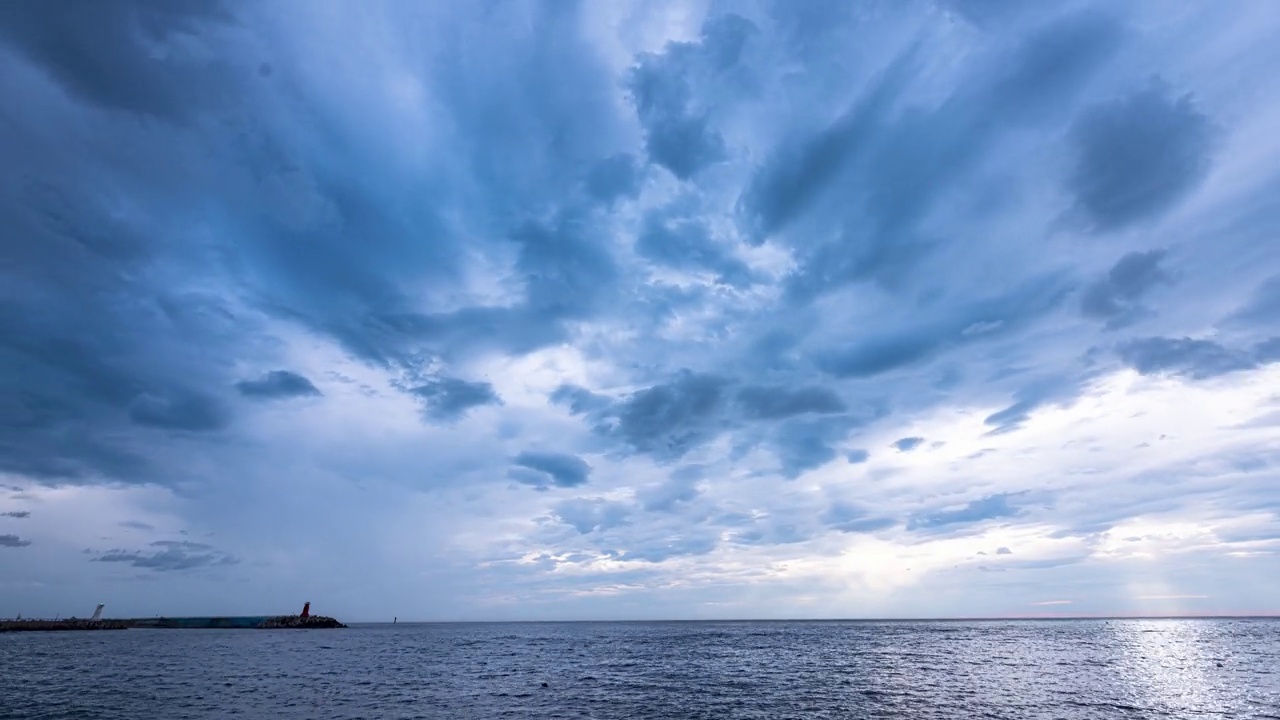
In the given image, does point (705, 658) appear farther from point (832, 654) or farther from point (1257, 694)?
point (1257, 694)

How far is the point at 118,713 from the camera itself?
4231 cm

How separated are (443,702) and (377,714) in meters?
6.92

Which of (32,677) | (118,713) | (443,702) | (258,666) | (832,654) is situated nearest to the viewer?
(118,713)

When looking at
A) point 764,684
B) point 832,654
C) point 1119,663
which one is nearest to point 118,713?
point 764,684

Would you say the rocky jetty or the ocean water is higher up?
the rocky jetty

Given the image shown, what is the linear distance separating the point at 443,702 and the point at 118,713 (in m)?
21.0

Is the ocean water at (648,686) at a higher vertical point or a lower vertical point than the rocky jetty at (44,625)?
lower

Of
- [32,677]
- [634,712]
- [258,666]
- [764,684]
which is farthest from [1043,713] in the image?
[32,677]

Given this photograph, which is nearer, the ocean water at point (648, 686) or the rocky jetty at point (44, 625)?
the ocean water at point (648, 686)

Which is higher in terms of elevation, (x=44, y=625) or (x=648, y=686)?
(x=44, y=625)

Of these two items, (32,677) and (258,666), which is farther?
(258,666)

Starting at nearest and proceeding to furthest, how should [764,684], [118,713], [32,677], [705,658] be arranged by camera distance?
[118,713] < [764,684] < [32,677] < [705,658]

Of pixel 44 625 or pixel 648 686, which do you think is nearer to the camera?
pixel 648 686

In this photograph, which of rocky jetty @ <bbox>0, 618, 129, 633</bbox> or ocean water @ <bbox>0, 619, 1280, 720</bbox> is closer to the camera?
ocean water @ <bbox>0, 619, 1280, 720</bbox>
